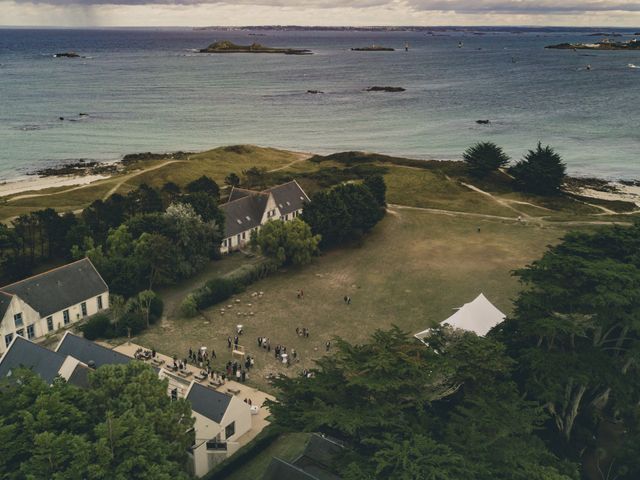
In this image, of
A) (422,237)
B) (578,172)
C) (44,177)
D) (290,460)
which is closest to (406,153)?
(578,172)

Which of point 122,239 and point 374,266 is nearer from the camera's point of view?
point 122,239

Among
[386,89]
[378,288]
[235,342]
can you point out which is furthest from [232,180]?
[386,89]

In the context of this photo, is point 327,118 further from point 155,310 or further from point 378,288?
point 155,310

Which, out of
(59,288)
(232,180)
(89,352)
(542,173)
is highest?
(542,173)

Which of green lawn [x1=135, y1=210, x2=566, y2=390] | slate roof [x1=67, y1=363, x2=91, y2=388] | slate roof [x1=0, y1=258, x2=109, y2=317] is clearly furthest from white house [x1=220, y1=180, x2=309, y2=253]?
slate roof [x1=67, y1=363, x2=91, y2=388]

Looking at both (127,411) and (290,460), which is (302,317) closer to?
(290,460)
